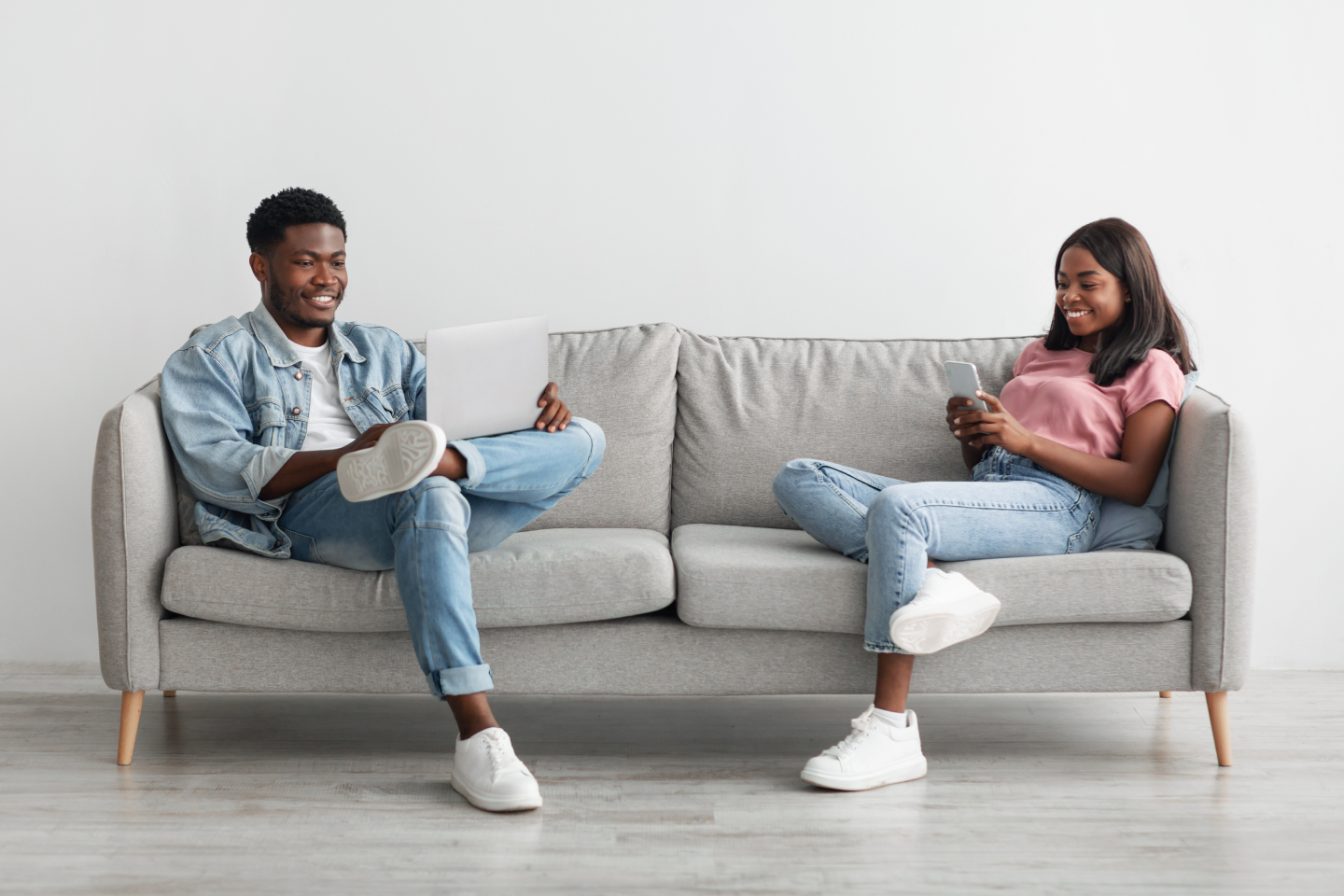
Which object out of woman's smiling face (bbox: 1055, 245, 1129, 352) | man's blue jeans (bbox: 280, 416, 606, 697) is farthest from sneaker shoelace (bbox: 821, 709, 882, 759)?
woman's smiling face (bbox: 1055, 245, 1129, 352)

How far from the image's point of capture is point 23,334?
8.94 ft

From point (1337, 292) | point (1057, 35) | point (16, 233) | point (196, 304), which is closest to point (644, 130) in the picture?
point (1057, 35)

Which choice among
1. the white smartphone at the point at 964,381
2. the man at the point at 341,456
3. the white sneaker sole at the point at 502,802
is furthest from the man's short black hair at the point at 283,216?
the white smartphone at the point at 964,381

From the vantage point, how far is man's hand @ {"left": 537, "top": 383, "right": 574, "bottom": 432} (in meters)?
1.94

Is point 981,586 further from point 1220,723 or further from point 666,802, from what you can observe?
point 666,802

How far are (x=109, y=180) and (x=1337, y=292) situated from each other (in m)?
3.07

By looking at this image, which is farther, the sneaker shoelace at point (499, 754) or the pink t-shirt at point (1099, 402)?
the pink t-shirt at point (1099, 402)

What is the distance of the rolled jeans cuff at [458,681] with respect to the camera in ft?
5.63

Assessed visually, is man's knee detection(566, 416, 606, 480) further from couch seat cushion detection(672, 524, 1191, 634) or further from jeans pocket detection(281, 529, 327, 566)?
jeans pocket detection(281, 529, 327, 566)

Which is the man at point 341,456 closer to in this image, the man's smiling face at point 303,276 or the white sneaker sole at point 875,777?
the man's smiling face at point 303,276

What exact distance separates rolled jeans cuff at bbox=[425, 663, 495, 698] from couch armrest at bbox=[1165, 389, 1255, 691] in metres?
1.24

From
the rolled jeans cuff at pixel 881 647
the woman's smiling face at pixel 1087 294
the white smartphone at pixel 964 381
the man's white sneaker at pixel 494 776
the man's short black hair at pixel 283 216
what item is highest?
the man's short black hair at pixel 283 216

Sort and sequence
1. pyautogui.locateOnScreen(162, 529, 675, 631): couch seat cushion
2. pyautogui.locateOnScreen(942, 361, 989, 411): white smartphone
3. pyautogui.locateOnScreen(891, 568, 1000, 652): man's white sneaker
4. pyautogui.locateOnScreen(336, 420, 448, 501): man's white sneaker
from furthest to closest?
pyautogui.locateOnScreen(942, 361, 989, 411): white smartphone
pyautogui.locateOnScreen(162, 529, 675, 631): couch seat cushion
pyautogui.locateOnScreen(891, 568, 1000, 652): man's white sneaker
pyautogui.locateOnScreen(336, 420, 448, 501): man's white sneaker

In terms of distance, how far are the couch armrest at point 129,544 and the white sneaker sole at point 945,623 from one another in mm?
1293
